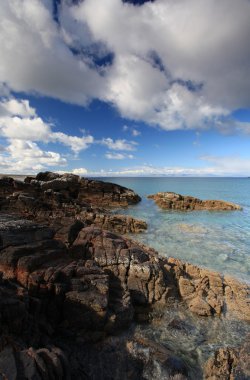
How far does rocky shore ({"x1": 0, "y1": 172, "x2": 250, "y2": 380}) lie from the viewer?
7898 millimetres

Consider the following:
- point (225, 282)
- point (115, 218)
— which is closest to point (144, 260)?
point (225, 282)

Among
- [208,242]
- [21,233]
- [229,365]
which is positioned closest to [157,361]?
[229,365]

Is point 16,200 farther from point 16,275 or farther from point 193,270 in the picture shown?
point 193,270

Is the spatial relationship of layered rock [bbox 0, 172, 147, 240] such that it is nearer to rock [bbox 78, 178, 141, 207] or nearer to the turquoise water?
rock [bbox 78, 178, 141, 207]

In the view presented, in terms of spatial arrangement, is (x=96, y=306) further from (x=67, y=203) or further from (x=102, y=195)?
(x=102, y=195)

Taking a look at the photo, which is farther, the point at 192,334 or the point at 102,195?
the point at 102,195

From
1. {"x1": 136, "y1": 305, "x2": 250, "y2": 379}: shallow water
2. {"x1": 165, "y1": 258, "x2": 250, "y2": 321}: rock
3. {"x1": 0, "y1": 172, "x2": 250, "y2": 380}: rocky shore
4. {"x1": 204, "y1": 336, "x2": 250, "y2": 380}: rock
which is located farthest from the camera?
{"x1": 165, "y1": 258, "x2": 250, "y2": 321}: rock

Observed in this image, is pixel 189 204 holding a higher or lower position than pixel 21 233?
lower

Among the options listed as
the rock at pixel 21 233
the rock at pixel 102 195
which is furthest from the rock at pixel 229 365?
the rock at pixel 102 195

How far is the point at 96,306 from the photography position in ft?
33.5

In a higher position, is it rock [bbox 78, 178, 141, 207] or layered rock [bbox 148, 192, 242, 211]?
rock [bbox 78, 178, 141, 207]

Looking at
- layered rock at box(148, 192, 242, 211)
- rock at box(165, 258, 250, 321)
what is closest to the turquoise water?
rock at box(165, 258, 250, 321)

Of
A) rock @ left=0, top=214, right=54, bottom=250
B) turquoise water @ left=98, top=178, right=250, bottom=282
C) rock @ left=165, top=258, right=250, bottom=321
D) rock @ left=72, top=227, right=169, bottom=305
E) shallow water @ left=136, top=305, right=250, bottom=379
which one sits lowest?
turquoise water @ left=98, top=178, right=250, bottom=282

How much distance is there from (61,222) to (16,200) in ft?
56.2
